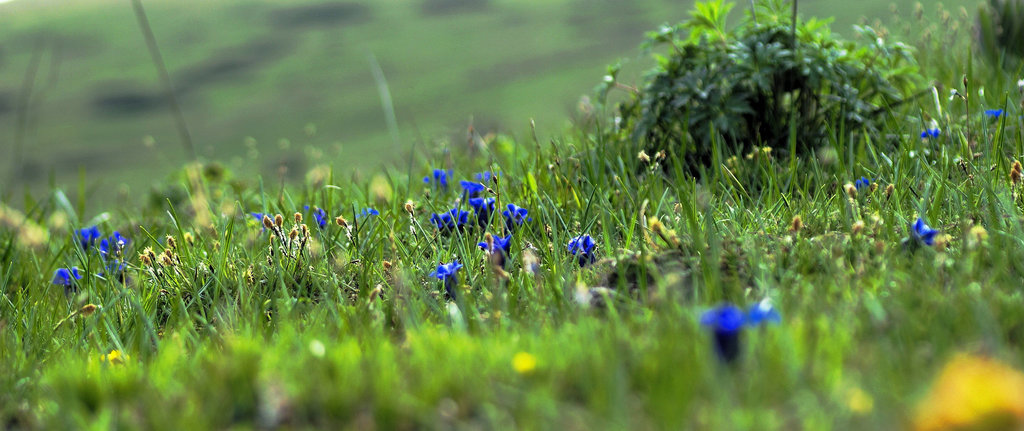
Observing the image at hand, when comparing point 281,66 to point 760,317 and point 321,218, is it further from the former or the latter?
point 760,317

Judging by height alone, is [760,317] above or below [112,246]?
above

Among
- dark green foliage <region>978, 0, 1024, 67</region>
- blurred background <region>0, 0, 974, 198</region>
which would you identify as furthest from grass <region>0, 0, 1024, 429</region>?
blurred background <region>0, 0, 974, 198</region>

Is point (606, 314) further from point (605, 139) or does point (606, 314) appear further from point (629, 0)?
point (629, 0)

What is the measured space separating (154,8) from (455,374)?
56.3 meters

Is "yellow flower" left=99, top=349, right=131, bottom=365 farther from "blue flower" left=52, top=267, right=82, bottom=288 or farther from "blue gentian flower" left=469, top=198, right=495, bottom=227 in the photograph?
"blue gentian flower" left=469, top=198, right=495, bottom=227

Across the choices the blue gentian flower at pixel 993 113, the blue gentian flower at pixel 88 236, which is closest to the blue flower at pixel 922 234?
the blue gentian flower at pixel 993 113

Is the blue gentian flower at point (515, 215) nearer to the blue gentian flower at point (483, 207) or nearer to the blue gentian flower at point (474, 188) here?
the blue gentian flower at point (483, 207)

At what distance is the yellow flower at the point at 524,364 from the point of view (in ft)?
4.33

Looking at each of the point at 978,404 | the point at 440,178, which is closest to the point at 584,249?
the point at 440,178

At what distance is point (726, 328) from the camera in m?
1.18

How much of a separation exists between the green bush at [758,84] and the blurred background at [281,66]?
83.2 ft

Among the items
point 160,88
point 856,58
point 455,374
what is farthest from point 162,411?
point 160,88

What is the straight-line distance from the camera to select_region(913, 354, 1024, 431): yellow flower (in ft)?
3.17

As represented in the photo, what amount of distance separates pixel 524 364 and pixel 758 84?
7.12 feet
